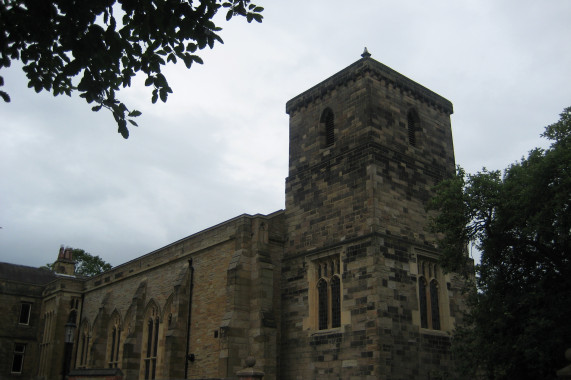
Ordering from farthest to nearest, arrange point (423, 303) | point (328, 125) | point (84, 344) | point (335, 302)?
point (84, 344) → point (328, 125) → point (423, 303) → point (335, 302)

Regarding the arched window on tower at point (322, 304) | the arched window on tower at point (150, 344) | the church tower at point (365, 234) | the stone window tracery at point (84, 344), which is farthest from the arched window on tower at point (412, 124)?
the stone window tracery at point (84, 344)

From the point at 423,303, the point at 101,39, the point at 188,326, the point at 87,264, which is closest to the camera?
the point at 101,39

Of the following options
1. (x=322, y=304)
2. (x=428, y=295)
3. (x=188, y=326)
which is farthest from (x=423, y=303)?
(x=188, y=326)

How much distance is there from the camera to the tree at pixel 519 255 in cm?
1430

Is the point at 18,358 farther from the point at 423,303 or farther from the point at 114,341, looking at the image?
the point at 423,303

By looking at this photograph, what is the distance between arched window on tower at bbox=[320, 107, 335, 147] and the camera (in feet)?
76.4

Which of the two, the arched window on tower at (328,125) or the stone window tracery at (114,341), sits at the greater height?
the arched window on tower at (328,125)

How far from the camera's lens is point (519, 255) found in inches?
637

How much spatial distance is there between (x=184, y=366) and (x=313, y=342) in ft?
21.8

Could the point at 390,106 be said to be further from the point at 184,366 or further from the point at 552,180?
the point at 184,366

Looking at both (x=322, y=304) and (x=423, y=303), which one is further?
(x=322, y=304)

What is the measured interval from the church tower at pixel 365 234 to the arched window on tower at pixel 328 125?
→ 0.05 metres

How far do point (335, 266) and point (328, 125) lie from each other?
641cm

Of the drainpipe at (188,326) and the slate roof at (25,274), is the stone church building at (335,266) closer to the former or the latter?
the drainpipe at (188,326)
